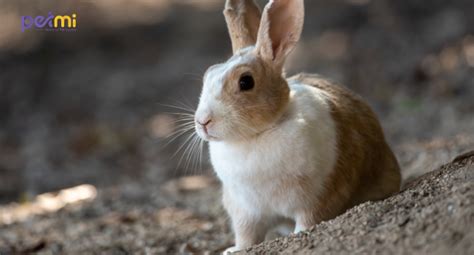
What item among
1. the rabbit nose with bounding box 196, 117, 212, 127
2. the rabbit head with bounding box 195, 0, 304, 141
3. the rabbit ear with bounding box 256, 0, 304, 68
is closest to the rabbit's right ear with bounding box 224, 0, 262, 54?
the rabbit head with bounding box 195, 0, 304, 141

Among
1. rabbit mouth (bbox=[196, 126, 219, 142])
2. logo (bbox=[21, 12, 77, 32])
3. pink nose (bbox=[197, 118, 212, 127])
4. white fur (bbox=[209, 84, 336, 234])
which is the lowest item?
white fur (bbox=[209, 84, 336, 234])

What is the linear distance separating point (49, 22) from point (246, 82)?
26.8ft

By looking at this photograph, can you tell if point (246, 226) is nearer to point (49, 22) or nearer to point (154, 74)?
point (154, 74)

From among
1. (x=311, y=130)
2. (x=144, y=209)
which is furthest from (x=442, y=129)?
(x=311, y=130)

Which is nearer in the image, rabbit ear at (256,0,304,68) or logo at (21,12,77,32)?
rabbit ear at (256,0,304,68)

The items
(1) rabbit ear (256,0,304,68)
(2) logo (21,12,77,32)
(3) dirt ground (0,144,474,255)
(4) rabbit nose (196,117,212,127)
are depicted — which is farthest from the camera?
(2) logo (21,12,77,32)

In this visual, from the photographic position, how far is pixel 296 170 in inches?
156

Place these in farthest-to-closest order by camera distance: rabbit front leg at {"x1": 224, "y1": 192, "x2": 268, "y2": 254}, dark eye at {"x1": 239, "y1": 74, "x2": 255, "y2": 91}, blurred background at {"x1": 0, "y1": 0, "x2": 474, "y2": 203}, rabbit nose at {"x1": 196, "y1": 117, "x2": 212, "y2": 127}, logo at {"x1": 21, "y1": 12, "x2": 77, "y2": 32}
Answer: logo at {"x1": 21, "y1": 12, "x2": 77, "y2": 32}, blurred background at {"x1": 0, "y1": 0, "x2": 474, "y2": 203}, rabbit front leg at {"x1": 224, "y1": 192, "x2": 268, "y2": 254}, dark eye at {"x1": 239, "y1": 74, "x2": 255, "y2": 91}, rabbit nose at {"x1": 196, "y1": 117, "x2": 212, "y2": 127}

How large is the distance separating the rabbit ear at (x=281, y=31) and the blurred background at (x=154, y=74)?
302cm

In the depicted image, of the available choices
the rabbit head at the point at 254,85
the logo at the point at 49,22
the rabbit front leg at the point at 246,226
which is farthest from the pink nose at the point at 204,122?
the logo at the point at 49,22

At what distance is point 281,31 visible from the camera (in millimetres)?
4195

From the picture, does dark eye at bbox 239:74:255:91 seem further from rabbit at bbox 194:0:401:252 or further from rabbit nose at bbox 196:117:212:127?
rabbit nose at bbox 196:117:212:127

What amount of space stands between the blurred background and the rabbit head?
304cm

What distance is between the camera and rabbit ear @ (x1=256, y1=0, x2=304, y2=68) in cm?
413
